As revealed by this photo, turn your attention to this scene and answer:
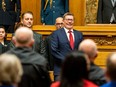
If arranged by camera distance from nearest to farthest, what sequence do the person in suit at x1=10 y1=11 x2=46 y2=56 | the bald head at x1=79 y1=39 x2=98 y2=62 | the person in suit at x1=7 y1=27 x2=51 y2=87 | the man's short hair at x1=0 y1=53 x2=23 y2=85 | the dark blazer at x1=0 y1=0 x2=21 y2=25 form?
the man's short hair at x1=0 y1=53 x2=23 y2=85, the bald head at x1=79 y1=39 x2=98 y2=62, the person in suit at x1=7 y1=27 x2=51 y2=87, the person in suit at x1=10 y1=11 x2=46 y2=56, the dark blazer at x1=0 y1=0 x2=21 y2=25

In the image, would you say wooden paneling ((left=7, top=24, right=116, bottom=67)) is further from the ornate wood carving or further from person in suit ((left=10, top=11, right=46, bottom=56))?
person in suit ((left=10, top=11, right=46, bottom=56))

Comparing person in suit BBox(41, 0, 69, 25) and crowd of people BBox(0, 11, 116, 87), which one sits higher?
person in suit BBox(41, 0, 69, 25)

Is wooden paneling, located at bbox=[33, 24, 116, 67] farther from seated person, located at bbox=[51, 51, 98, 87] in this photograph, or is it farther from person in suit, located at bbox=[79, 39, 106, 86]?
seated person, located at bbox=[51, 51, 98, 87]

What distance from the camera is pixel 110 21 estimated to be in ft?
26.5

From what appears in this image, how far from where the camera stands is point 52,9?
322 inches

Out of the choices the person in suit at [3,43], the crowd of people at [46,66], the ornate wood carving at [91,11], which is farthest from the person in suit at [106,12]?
the person in suit at [3,43]

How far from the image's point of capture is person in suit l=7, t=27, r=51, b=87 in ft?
13.6

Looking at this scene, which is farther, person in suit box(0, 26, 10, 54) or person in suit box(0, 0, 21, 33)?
person in suit box(0, 0, 21, 33)

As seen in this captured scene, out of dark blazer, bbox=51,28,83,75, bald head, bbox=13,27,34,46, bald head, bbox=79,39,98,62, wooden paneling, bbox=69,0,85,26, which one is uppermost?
wooden paneling, bbox=69,0,85,26

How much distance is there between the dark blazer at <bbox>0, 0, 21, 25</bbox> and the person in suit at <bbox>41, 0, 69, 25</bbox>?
46 centimetres

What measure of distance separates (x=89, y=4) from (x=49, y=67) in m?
1.67

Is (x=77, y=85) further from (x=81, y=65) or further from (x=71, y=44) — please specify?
(x=71, y=44)

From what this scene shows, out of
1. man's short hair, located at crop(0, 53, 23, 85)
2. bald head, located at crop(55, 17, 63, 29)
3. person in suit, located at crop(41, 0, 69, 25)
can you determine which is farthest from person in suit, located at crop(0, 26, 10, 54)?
man's short hair, located at crop(0, 53, 23, 85)

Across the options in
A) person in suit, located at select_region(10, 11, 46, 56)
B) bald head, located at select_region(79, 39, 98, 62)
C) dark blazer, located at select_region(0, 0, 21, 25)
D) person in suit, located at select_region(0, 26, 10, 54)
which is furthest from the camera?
dark blazer, located at select_region(0, 0, 21, 25)
